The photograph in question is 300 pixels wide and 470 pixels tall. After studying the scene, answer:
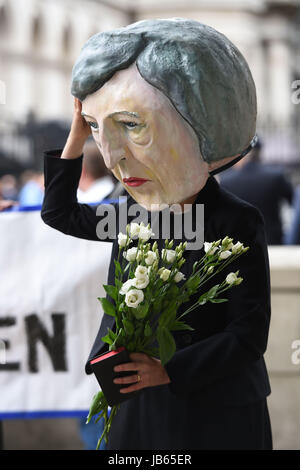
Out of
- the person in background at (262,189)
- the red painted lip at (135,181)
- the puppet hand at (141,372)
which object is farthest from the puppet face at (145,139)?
the person in background at (262,189)

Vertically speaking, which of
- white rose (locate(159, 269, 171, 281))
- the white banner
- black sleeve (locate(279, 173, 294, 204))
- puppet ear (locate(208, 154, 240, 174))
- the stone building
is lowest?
the white banner

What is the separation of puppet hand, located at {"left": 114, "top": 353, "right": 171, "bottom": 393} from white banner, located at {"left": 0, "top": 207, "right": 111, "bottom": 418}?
1.58 m

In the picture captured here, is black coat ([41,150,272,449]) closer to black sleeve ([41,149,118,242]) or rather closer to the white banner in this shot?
black sleeve ([41,149,118,242])

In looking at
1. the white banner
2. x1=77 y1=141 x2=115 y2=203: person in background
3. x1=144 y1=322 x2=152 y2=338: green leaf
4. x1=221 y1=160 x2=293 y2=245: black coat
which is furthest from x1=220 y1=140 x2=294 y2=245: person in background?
x1=144 y1=322 x2=152 y2=338: green leaf

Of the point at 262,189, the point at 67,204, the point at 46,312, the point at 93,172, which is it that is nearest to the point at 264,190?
the point at 262,189

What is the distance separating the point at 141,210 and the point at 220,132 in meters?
0.43

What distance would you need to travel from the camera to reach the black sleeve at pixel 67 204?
2.49 m

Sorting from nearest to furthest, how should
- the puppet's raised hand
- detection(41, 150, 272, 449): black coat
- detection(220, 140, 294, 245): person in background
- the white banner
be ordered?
1. detection(41, 150, 272, 449): black coat
2. the puppet's raised hand
3. the white banner
4. detection(220, 140, 294, 245): person in background

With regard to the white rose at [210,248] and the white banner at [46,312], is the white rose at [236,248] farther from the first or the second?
the white banner at [46,312]

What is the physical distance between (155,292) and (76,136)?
2.01ft

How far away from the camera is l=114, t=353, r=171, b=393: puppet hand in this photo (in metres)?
2.13

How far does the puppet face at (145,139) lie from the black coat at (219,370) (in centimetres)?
12
